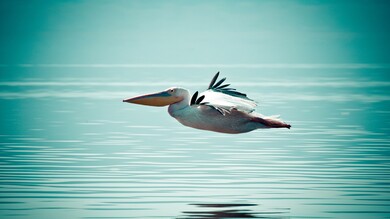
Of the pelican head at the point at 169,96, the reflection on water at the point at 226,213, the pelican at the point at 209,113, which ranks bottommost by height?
the reflection on water at the point at 226,213

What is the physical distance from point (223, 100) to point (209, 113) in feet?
1.80

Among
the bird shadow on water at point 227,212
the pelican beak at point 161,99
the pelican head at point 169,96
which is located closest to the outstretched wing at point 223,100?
the pelican head at point 169,96

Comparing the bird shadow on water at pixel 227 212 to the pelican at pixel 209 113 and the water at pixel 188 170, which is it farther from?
the pelican at pixel 209 113

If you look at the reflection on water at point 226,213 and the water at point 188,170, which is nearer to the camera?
the reflection on water at point 226,213

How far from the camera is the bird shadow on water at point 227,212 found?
11.5 meters

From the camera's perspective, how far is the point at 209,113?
12484 millimetres

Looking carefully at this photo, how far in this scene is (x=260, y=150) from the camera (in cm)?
1788

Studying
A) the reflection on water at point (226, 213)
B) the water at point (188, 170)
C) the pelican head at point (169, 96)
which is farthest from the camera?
the pelican head at point (169, 96)

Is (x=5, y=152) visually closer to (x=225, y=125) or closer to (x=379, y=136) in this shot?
(x=225, y=125)

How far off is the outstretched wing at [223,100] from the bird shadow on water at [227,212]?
111 cm

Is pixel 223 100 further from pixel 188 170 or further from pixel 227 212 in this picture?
pixel 188 170

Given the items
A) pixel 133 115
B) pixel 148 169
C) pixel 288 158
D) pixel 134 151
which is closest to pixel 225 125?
pixel 148 169

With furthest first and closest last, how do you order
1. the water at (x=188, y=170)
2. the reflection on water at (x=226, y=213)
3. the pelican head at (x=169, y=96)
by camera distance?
the pelican head at (x=169, y=96)
the water at (x=188, y=170)
the reflection on water at (x=226, y=213)

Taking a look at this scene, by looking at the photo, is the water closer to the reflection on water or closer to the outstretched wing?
the reflection on water
